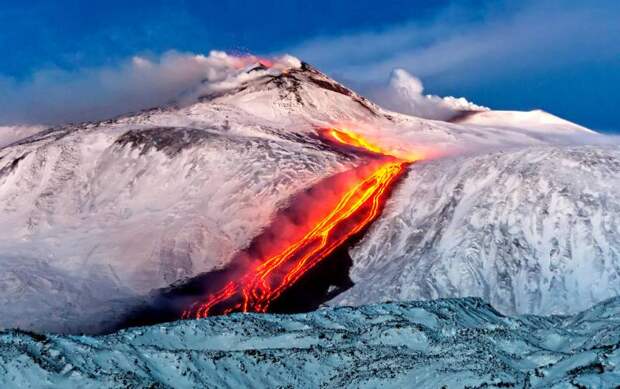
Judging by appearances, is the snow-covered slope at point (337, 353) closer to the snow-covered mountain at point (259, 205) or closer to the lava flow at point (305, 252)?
the snow-covered mountain at point (259, 205)

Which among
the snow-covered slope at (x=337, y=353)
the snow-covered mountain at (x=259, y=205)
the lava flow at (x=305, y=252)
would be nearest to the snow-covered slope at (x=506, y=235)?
the snow-covered mountain at (x=259, y=205)

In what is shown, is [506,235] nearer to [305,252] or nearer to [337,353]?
[305,252]

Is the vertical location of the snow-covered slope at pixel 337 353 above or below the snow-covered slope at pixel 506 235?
below

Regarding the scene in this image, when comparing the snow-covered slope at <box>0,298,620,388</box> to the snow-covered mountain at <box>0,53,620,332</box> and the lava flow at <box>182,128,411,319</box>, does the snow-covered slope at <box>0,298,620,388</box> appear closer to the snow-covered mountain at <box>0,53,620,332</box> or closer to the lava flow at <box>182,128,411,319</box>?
the snow-covered mountain at <box>0,53,620,332</box>

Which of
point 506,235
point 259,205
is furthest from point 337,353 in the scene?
point 259,205

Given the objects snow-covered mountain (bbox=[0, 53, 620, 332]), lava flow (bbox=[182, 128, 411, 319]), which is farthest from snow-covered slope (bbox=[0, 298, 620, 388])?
lava flow (bbox=[182, 128, 411, 319])

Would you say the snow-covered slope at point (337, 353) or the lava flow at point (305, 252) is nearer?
the snow-covered slope at point (337, 353)
